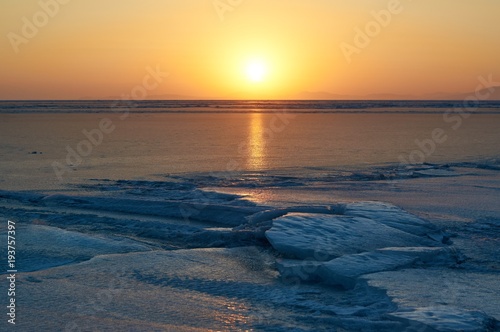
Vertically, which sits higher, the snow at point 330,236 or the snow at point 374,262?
the snow at point 330,236

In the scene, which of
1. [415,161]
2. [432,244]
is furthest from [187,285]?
[415,161]

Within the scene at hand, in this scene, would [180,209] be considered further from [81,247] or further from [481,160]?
[481,160]

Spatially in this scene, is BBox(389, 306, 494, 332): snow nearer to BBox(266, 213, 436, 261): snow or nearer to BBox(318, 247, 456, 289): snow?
BBox(318, 247, 456, 289): snow

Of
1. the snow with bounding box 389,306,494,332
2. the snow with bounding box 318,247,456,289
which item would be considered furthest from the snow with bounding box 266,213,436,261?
the snow with bounding box 389,306,494,332

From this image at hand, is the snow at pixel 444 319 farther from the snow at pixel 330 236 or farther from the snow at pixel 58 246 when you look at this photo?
the snow at pixel 58 246

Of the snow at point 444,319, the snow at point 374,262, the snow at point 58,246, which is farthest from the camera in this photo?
the snow at point 58,246

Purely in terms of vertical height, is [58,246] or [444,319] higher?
[58,246]

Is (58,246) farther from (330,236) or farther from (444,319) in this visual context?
(444,319)

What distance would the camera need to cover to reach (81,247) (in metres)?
6.62

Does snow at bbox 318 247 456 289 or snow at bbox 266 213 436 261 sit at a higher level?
snow at bbox 266 213 436 261

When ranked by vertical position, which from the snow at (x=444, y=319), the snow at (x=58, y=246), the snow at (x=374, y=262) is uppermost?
the snow at (x=58, y=246)

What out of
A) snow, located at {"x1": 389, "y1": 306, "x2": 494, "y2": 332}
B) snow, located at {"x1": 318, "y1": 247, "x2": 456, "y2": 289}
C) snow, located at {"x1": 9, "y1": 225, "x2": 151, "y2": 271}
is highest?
snow, located at {"x1": 9, "y1": 225, "x2": 151, "y2": 271}

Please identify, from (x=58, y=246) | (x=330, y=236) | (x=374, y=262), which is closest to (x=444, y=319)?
(x=374, y=262)

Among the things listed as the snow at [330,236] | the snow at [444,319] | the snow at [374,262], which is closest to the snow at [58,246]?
the snow at [330,236]
